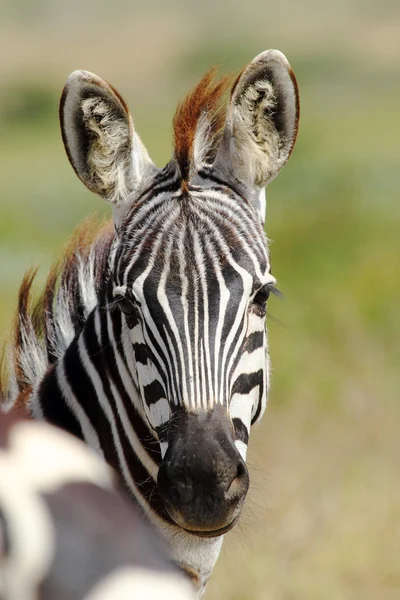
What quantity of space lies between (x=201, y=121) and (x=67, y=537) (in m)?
2.69

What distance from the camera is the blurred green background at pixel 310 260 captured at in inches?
303

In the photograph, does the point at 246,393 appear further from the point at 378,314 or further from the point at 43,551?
the point at 378,314

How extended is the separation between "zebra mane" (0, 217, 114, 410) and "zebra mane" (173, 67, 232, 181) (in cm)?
72

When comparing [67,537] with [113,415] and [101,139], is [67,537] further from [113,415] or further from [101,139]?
[101,139]

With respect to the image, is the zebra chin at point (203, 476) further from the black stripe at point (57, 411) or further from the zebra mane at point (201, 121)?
the zebra mane at point (201, 121)

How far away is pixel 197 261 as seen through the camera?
3598 millimetres

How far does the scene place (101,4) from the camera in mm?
59594

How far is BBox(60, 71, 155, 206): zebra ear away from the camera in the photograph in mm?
3859

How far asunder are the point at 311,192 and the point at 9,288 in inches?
342

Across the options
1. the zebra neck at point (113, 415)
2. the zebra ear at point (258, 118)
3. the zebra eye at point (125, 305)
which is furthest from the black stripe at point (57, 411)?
the zebra ear at point (258, 118)

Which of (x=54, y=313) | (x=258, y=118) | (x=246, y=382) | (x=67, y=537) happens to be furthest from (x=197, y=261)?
(x=67, y=537)

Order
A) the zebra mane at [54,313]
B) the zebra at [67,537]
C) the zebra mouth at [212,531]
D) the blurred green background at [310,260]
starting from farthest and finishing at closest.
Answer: the blurred green background at [310,260] < the zebra mane at [54,313] < the zebra mouth at [212,531] < the zebra at [67,537]

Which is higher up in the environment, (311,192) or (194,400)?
(194,400)

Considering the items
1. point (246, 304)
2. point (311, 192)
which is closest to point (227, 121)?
point (246, 304)
